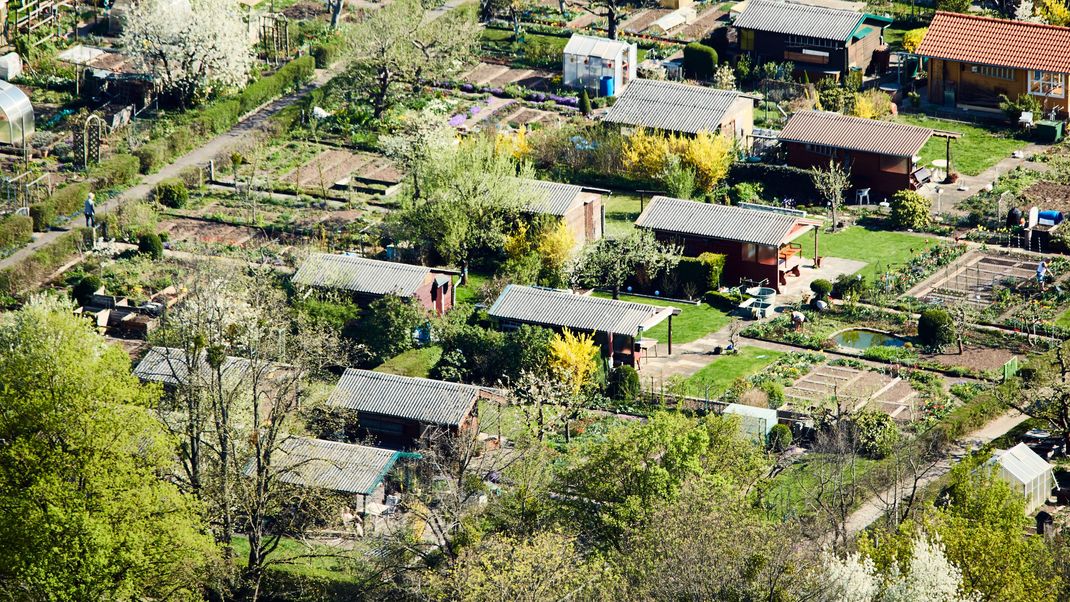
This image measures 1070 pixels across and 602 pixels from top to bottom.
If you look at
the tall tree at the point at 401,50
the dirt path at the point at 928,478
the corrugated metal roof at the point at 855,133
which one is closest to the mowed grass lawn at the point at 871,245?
the corrugated metal roof at the point at 855,133

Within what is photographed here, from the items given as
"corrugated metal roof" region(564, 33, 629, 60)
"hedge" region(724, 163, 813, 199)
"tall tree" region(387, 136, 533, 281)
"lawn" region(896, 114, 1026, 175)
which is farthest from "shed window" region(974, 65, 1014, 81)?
"tall tree" region(387, 136, 533, 281)

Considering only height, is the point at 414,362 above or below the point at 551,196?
below

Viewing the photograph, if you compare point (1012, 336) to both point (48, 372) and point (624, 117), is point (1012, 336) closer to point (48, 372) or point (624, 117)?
point (624, 117)

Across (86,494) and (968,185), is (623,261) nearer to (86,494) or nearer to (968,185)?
(968,185)

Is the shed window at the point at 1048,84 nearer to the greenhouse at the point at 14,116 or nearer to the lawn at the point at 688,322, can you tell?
the lawn at the point at 688,322

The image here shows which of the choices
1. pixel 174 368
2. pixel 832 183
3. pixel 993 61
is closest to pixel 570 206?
pixel 832 183

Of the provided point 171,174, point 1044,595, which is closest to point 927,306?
point 1044,595
